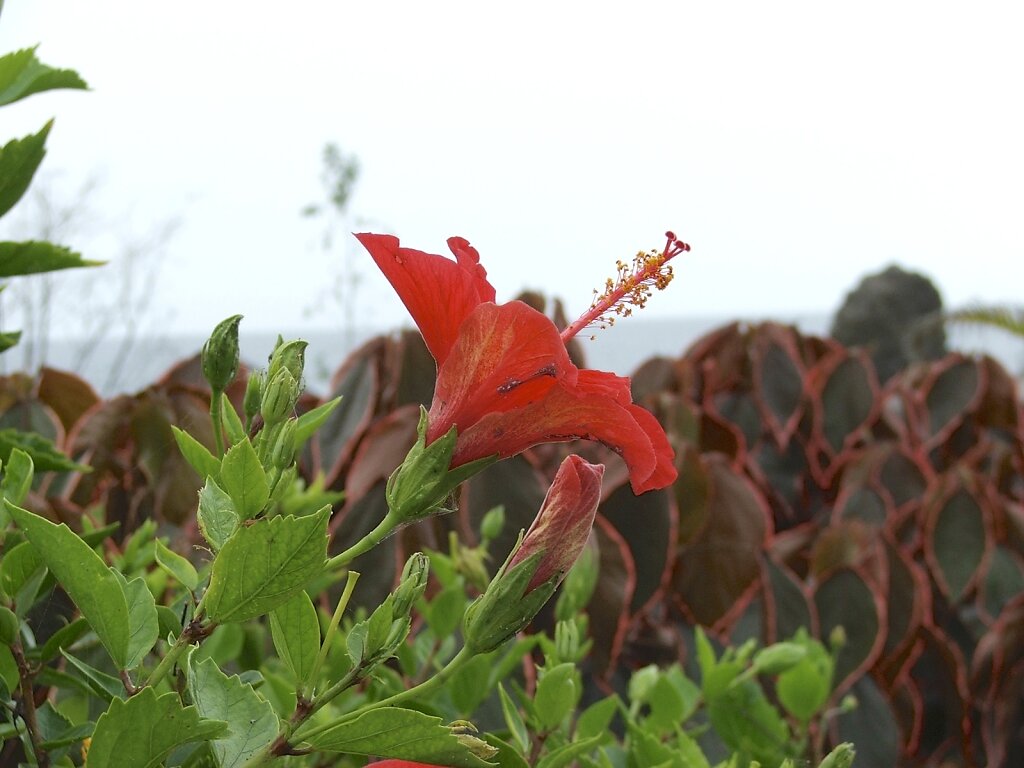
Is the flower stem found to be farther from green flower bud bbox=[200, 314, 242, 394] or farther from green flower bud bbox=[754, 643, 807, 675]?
green flower bud bbox=[754, 643, 807, 675]

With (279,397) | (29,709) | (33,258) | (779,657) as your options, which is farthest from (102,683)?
(779,657)

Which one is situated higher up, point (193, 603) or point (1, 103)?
point (1, 103)

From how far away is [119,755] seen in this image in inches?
12.8

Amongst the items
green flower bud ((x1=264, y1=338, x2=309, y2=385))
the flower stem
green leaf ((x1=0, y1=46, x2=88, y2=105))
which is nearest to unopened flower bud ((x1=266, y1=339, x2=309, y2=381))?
green flower bud ((x1=264, y1=338, x2=309, y2=385))

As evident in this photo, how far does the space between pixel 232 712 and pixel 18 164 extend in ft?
1.03

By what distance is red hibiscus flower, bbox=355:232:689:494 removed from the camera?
397 mm

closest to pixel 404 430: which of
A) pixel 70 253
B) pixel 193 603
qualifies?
pixel 70 253

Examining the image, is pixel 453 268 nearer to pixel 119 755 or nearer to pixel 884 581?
pixel 119 755

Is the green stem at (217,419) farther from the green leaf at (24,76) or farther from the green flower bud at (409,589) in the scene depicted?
the green leaf at (24,76)

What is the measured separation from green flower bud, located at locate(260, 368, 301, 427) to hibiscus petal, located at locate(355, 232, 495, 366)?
5cm

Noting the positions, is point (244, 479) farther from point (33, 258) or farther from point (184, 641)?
point (33, 258)

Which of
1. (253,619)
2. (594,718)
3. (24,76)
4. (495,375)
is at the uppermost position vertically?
(24,76)

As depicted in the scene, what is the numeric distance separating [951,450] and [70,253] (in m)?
1.52

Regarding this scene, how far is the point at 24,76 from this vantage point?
0.55 m
